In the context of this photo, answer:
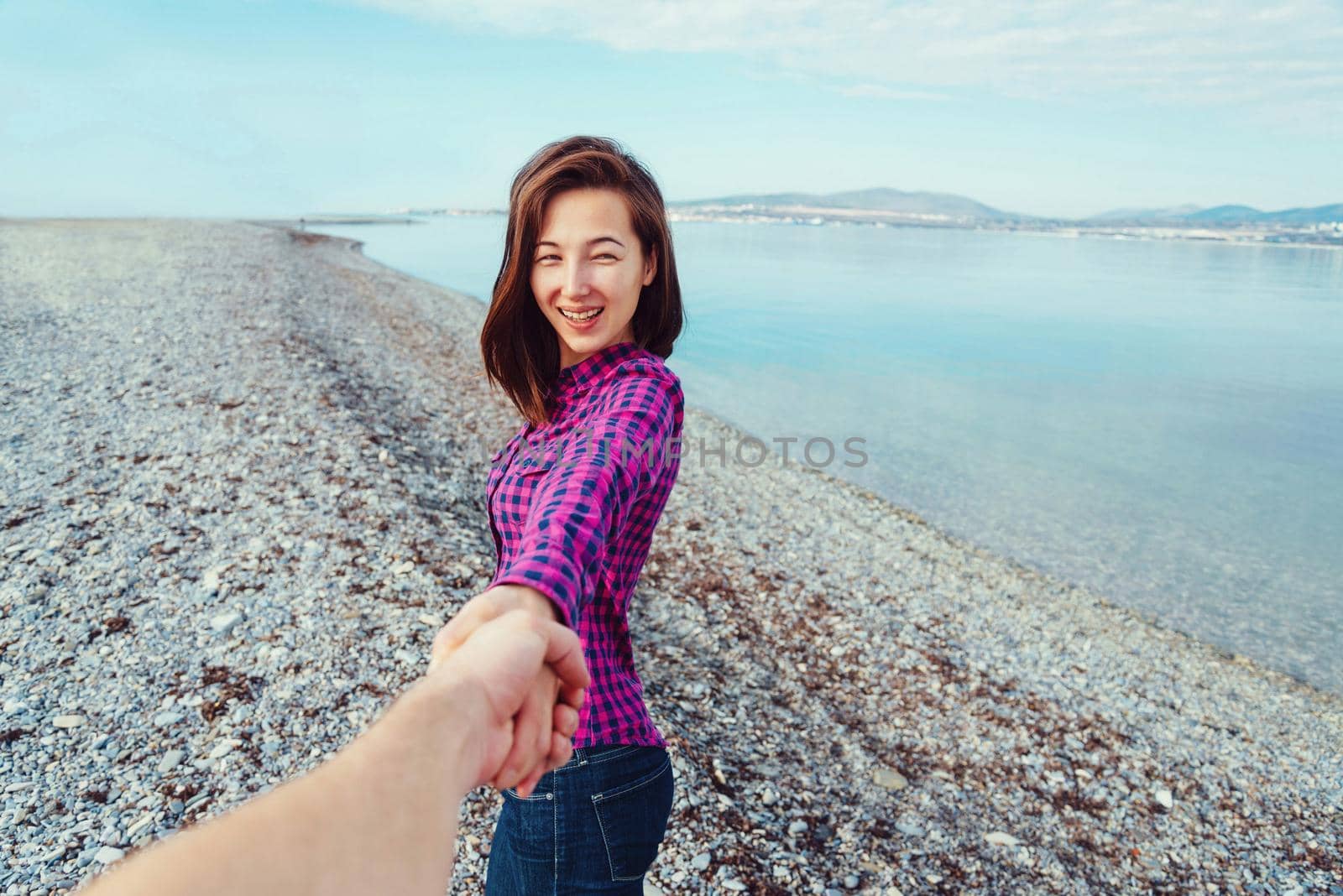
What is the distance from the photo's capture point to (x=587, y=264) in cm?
225

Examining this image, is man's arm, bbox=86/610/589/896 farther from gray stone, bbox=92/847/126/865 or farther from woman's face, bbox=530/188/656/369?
gray stone, bbox=92/847/126/865

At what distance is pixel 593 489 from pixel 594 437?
251mm

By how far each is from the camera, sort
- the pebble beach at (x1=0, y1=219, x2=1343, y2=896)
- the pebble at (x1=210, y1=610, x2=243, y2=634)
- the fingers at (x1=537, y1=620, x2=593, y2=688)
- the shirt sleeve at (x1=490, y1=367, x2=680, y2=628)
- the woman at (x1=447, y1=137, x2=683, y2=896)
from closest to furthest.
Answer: the fingers at (x1=537, y1=620, x2=593, y2=688) < the shirt sleeve at (x1=490, y1=367, x2=680, y2=628) < the woman at (x1=447, y1=137, x2=683, y2=896) < the pebble beach at (x1=0, y1=219, x2=1343, y2=896) < the pebble at (x1=210, y1=610, x2=243, y2=634)

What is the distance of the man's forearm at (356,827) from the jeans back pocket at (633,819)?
3.69 feet

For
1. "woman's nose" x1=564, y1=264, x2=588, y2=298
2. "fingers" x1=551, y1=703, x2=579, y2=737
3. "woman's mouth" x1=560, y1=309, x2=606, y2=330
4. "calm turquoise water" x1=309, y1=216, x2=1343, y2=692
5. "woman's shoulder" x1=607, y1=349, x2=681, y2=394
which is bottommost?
"calm turquoise water" x1=309, y1=216, x2=1343, y2=692

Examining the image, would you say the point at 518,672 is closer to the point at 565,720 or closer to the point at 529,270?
the point at 565,720

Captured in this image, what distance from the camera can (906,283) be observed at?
70188 mm

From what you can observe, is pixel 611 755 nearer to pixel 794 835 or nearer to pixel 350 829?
pixel 350 829

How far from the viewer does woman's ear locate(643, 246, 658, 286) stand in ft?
7.94

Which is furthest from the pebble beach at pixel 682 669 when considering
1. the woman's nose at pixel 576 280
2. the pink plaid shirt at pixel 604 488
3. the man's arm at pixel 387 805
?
the man's arm at pixel 387 805

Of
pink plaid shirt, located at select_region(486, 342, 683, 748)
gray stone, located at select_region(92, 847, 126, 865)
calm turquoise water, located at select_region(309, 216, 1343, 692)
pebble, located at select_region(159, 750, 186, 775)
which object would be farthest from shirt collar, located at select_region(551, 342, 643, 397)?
calm turquoise water, located at select_region(309, 216, 1343, 692)

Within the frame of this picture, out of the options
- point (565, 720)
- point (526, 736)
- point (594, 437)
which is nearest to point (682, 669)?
point (594, 437)

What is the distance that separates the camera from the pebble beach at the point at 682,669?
195 inches

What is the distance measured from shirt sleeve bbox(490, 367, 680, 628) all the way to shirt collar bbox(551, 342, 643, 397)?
86 millimetres
